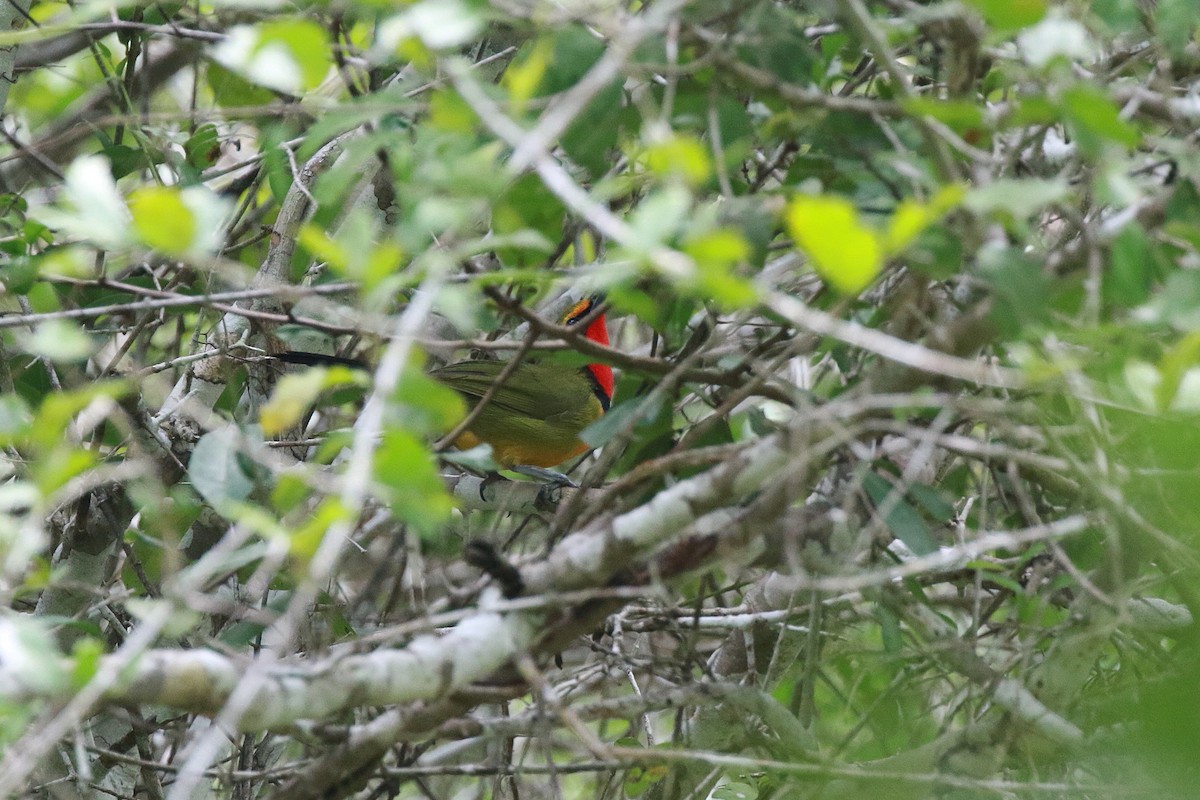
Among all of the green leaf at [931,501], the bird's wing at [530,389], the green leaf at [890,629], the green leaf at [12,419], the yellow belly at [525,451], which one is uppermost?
the green leaf at [12,419]

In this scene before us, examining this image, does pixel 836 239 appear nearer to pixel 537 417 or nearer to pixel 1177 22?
pixel 1177 22

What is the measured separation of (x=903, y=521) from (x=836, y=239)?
988mm

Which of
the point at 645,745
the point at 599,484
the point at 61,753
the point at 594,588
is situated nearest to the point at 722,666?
the point at 645,745

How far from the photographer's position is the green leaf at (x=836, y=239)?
1.28m

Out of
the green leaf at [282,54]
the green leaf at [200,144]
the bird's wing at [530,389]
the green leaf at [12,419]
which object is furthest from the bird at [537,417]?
the green leaf at [282,54]

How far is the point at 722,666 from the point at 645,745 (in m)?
0.34

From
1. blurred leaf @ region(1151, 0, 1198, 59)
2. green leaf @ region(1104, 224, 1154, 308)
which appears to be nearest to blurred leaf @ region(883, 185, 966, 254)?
green leaf @ region(1104, 224, 1154, 308)

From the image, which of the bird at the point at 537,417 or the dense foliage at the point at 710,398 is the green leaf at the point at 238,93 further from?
the bird at the point at 537,417

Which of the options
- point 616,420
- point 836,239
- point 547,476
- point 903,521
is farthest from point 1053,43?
point 547,476

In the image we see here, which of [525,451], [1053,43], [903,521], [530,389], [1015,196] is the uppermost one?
[1053,43]

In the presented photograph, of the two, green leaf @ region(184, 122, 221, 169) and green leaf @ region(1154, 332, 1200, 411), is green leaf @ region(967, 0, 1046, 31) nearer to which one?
green leaf @ region(1154, 332, 1200, 411)

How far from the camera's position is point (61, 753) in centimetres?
296

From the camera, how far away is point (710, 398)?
9.32 ft

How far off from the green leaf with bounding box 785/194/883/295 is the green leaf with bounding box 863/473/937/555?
2.83ft
